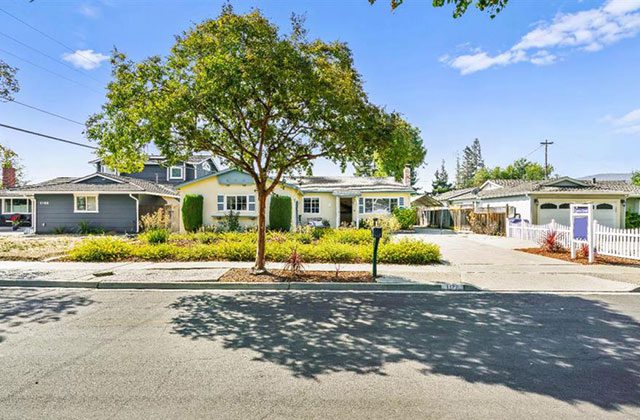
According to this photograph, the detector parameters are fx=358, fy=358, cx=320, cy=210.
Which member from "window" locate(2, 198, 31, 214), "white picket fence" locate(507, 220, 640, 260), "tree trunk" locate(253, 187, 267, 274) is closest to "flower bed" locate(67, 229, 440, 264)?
"tree trunk" locate(253, 187, 267, 274)

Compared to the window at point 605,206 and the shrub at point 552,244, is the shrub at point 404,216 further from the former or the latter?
the shrub at point 552,244

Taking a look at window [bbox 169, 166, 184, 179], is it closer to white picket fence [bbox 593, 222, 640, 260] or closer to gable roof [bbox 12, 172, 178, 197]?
gable roof [bbox 12, 172, 178, 197]

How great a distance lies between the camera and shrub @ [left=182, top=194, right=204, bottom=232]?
21203mm

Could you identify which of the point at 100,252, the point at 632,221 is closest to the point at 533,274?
the point at 100,252

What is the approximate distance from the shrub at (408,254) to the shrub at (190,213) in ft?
44.8

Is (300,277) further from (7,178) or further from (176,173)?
(7,178)

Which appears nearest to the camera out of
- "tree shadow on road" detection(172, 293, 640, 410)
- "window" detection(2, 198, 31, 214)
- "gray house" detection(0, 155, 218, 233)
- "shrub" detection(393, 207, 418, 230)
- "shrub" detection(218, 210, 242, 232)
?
"tree shadow on road" detection(172, 293, 640, 410)

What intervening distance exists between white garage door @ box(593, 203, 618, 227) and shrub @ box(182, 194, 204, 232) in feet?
78.9

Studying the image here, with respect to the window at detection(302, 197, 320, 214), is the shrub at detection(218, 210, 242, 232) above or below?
below

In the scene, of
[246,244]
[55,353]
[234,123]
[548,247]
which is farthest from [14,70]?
[548,247]

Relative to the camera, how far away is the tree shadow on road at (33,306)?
579 centimetres

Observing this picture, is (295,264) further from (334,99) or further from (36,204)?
(36,204)

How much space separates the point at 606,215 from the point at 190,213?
25105mm

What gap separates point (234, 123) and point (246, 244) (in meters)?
4.43
